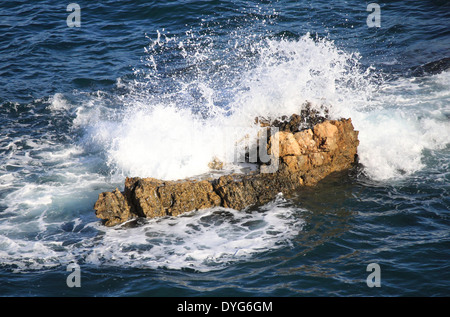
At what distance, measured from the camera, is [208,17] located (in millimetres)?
14469

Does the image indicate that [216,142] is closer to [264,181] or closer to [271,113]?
[271,113]

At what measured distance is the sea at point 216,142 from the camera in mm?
5441

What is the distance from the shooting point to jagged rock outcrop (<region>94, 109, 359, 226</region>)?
6.54 m

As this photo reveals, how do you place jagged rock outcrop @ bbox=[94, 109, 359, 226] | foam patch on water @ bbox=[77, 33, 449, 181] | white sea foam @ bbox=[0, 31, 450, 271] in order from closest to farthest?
1. white sea foam @ bbox=[0, 31, 450, 271]
2. jagged rock outcrop @ bbox=[94, 109, 359, 226]
3. foam patch on water @ bbox=[77, 33, 449, 181]

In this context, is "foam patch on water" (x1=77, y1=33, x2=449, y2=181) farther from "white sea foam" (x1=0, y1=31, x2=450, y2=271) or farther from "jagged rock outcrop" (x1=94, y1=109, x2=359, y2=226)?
"jagged rock outcrop" (x1=94, y1=109, x2=359, y2=226)

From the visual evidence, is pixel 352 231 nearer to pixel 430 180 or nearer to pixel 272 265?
pixel 272 265

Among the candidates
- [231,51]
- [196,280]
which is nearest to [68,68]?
[231,51]

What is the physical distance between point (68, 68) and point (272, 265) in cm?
922

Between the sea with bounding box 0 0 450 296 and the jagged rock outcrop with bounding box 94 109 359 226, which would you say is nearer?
the sea with bounding box 0 0 450 296

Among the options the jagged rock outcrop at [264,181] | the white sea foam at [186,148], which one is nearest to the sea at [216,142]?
the white sea foam at [186,148]

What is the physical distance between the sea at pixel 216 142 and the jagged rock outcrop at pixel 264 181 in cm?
22

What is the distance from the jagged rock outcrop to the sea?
0.22 metres

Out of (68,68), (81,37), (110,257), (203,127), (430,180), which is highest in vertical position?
(81,37)

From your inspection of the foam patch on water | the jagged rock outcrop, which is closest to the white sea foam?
the foam patch on water
